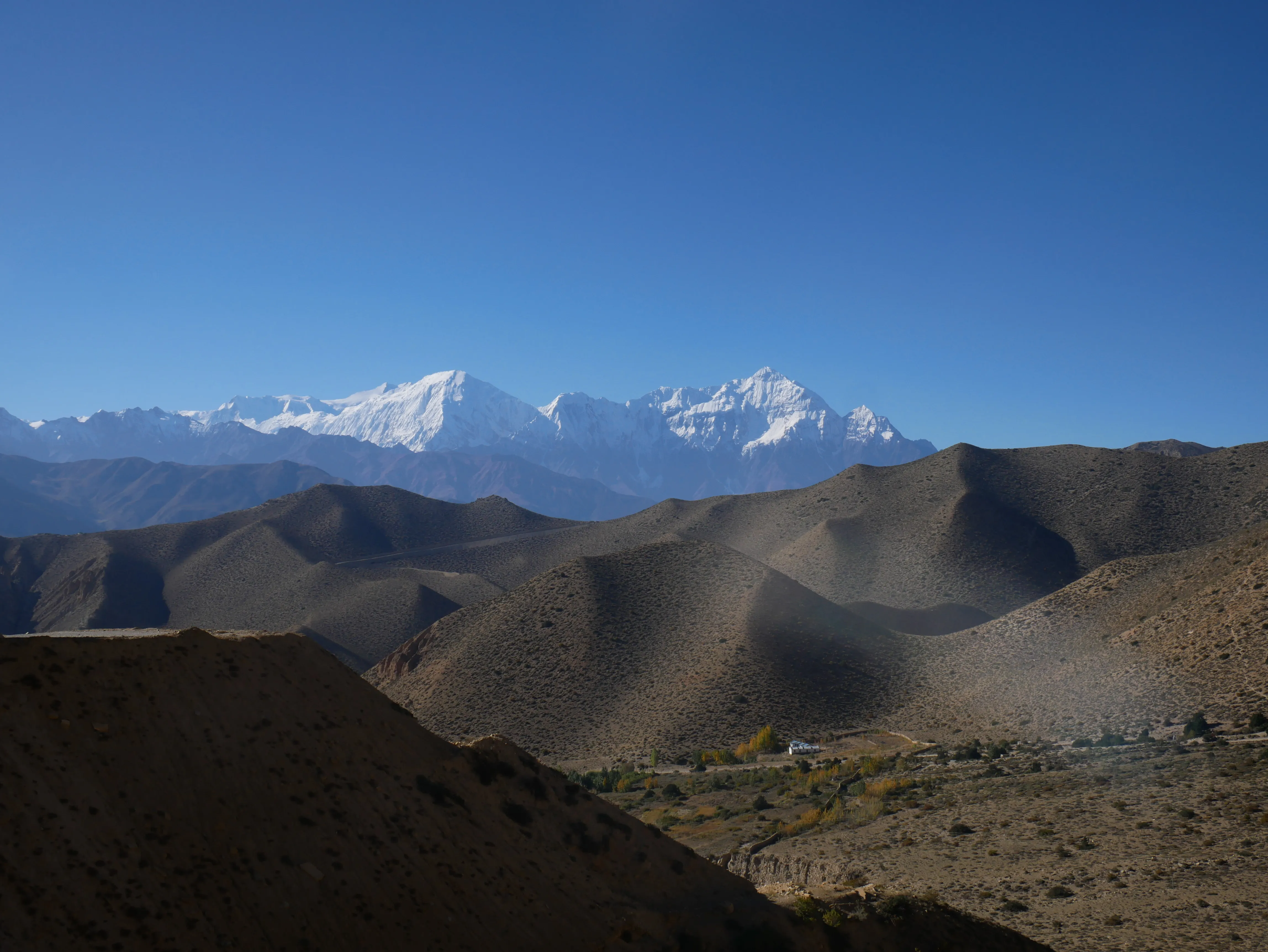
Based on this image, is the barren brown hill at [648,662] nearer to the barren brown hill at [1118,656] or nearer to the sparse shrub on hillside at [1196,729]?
the barren brown hill at [1118,656]

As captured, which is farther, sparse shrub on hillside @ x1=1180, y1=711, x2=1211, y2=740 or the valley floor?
sparse shrub on hillside @ x1=1180, y1=711, x2=1211, y2=740

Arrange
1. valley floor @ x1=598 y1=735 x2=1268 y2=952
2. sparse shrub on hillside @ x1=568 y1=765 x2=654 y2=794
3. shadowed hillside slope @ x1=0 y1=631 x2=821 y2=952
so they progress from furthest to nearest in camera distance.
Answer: sparse shrub on hillside @ x1=568 y1=765 x2=654 y2=794, valley floor @ x1=598 y1=735 x2=1268 y2=952, shadowed hillside slope @ x1=0 y1=631 x2=821 y2=952

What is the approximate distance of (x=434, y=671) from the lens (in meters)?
73.0

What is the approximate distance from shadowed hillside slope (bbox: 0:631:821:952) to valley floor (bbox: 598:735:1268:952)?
5673 millimetres

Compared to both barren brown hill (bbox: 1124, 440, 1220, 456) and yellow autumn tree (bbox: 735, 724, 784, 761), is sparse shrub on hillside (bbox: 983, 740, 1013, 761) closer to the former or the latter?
yellow autumn tree (bbox: 735, 724, 784, 761)

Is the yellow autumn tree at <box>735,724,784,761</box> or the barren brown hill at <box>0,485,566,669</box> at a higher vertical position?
the barren brown hill at <box>0,485,566,669</box>

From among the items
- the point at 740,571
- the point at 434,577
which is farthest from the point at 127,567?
the point at 740,571

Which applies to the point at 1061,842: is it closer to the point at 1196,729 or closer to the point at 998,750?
the point at 1196,729

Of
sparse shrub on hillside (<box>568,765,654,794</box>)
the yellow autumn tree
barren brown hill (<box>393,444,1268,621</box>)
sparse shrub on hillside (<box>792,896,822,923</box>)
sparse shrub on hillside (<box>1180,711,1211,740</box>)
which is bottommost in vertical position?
sparse shrub on hillside (<box>568,765,654,794</box>)

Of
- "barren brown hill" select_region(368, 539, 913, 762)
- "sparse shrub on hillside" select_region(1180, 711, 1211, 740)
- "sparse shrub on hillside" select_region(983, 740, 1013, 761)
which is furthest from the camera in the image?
"barren brown hill" select_region(368, 539, 913, 762)

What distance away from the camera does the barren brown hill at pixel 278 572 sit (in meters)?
111

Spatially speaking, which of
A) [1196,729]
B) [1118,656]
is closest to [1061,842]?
[1196,729]

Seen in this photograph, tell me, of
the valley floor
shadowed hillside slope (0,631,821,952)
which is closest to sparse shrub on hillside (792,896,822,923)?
shadowed hillside slope (0,631,821,952)

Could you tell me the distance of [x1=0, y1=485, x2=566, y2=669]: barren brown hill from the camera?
110812 mm
